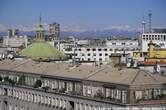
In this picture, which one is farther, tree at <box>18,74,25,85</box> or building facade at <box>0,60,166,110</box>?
tree at <box>18,74,25,85</box>

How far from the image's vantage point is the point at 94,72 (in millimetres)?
85312

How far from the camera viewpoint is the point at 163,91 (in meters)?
74.4

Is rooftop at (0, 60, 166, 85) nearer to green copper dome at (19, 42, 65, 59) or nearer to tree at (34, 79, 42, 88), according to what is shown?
tree at (34, 79, 42, 88)

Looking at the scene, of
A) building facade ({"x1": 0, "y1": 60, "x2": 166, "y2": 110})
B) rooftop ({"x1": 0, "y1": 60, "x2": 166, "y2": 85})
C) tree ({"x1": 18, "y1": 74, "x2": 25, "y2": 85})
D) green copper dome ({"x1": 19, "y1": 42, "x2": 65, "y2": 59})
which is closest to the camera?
building facade ({"x1": 0, "y1": 60, "x2": 166, "y2": 110})

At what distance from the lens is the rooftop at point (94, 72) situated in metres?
74.7

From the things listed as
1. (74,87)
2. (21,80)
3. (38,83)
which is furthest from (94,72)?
(21,80)

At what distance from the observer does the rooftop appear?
74.7 meters

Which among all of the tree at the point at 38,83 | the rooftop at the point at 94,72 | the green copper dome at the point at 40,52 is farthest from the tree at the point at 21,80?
the green copper dome at the point at 40,52

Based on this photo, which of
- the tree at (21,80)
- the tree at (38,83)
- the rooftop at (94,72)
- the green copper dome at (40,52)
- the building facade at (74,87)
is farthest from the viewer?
the green copper dome at (40,52)

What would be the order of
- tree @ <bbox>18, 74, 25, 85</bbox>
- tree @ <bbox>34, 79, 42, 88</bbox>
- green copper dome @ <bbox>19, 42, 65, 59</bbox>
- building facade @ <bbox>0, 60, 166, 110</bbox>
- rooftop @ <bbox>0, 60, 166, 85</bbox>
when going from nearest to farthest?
building facade @ <bbox>0, 60, 166, 110</bbox> < rooftop @ <bbox>0, 60, 166, 85</bbox> < tree @ <bbox>34, 79, 42, 88</bbox> < tree @ <bbox>18, 74, 25, 85</bbox> < green copper dome @ <bbox>19, 42, 65, 59</bbox>

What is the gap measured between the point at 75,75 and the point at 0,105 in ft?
84.4

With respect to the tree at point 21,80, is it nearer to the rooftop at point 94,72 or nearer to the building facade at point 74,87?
the building facade at point 74,87

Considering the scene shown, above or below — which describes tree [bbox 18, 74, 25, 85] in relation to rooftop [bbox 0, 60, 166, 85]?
below

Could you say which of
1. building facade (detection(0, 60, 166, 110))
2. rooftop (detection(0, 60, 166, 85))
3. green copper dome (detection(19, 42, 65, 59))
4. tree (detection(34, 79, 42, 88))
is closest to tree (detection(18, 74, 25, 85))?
building facade (detection(0, 60, 166, 110))
